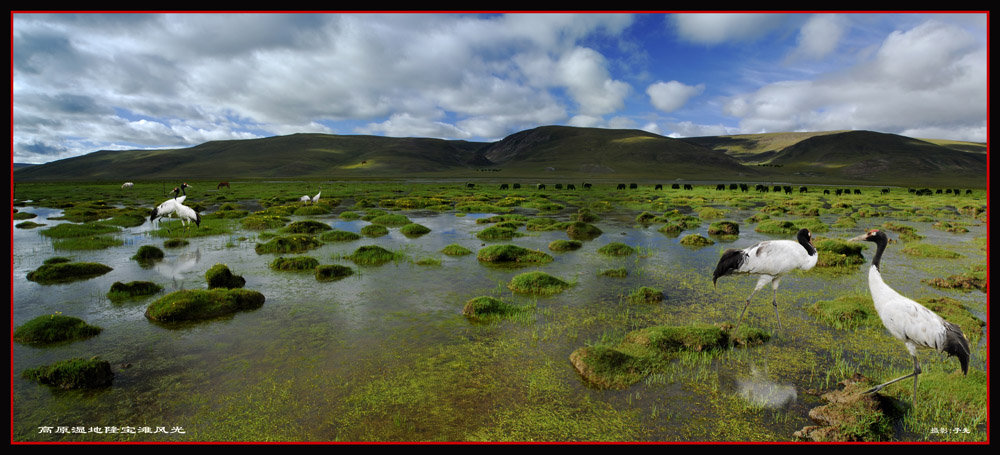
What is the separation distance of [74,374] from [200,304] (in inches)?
144

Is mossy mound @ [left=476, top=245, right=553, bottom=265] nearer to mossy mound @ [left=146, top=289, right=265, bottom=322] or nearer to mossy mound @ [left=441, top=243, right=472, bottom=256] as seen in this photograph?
mossy mound @ [left=441, top=243, right=472, bottom=256]

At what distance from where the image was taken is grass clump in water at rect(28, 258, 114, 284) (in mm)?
14133

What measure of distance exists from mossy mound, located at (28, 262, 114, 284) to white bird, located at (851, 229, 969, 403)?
21359 millimetres

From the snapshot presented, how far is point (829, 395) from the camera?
704cm

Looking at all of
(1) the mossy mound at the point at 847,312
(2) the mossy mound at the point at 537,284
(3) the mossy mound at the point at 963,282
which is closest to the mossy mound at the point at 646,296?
(2) the mossy mound at the point at 537,284

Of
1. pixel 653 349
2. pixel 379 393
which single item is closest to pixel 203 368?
pixel 379 393

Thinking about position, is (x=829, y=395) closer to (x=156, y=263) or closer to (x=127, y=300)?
(x=127, y=300)

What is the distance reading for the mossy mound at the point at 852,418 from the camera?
6031 millimetres

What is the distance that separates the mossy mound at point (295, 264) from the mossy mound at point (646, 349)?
11200 millimetres

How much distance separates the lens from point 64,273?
1449 cm

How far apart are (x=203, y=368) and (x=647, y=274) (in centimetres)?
1318

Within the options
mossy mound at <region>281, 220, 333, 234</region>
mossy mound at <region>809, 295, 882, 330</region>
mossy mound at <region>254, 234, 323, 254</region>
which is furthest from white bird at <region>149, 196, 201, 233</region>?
mossy mound at <region>809, 295, 882, 330</region>

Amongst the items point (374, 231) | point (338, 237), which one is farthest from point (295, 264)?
point (374, 231)

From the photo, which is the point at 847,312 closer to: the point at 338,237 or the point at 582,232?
the point at 582,232
